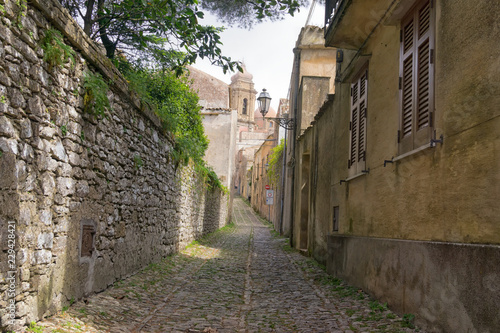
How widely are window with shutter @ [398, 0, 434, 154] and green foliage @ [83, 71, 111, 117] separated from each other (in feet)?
12.0

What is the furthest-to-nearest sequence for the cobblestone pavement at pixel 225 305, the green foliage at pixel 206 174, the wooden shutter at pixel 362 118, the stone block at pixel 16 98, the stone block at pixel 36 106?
1. the green foliage at pixel 206 174
2. the wooden shutter at pixel 362 118
3. the cobblestone pavement at pixel 225 305
4. the stone block at pixel 36 106
5. the stone block at pixel 16 98

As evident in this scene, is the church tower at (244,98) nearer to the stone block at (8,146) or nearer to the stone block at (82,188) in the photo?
the stone block at (82,188)

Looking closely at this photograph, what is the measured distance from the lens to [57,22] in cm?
447

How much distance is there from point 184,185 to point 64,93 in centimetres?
830

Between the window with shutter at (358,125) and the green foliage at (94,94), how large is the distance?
4043mm

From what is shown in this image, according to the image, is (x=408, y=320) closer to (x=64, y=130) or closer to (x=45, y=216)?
(x=45, y=216)

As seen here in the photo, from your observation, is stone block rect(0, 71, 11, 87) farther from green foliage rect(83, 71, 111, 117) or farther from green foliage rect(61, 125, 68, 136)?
green foliage rect(83, 71, 111, 117)

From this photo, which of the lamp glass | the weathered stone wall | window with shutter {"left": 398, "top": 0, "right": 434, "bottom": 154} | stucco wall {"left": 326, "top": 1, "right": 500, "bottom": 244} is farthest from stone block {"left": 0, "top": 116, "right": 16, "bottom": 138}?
the lamp glass

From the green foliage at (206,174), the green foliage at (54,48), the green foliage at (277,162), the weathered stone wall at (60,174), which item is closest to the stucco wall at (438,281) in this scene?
the weathered stone wall at (60,174)

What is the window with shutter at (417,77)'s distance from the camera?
4984mm

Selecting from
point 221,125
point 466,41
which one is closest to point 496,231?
point 466,41

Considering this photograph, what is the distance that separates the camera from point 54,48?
439 centimetres

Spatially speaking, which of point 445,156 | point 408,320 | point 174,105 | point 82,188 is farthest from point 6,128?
point 174,105

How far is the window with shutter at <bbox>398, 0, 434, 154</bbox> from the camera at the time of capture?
4.98 m
